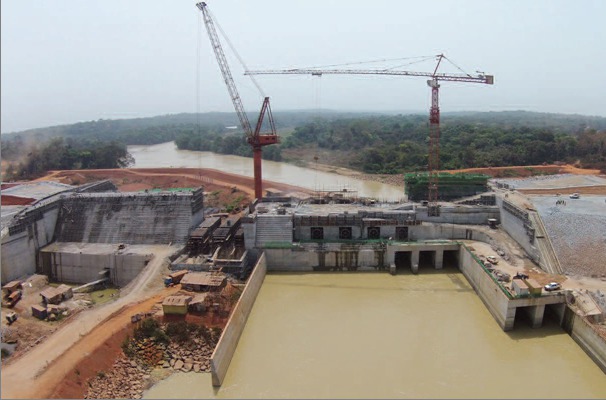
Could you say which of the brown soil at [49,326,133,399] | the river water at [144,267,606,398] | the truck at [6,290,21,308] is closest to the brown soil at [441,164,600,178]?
the river water at [144,267,606,398]

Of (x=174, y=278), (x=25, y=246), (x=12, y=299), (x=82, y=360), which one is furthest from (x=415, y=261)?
(x=25, y=246)

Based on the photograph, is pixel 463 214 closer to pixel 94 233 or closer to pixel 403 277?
pixel 403 277

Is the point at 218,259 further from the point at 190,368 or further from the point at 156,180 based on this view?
the point at 156,180

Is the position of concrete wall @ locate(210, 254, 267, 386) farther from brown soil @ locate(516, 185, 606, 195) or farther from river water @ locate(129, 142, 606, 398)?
brown soil @ locate(516, 185, 606, 195)

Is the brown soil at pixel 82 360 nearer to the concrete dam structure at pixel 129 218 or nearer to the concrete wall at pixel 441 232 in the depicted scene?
the concrete dam structure at pixel 129 218

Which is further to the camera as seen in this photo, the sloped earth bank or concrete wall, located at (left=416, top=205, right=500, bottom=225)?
the sloped earth bank

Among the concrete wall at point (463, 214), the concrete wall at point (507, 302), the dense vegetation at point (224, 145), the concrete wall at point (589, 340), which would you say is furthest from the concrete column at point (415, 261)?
the dense vegetation at point (224, 145)

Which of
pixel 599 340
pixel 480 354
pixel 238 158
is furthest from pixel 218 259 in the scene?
pixel 238 158
